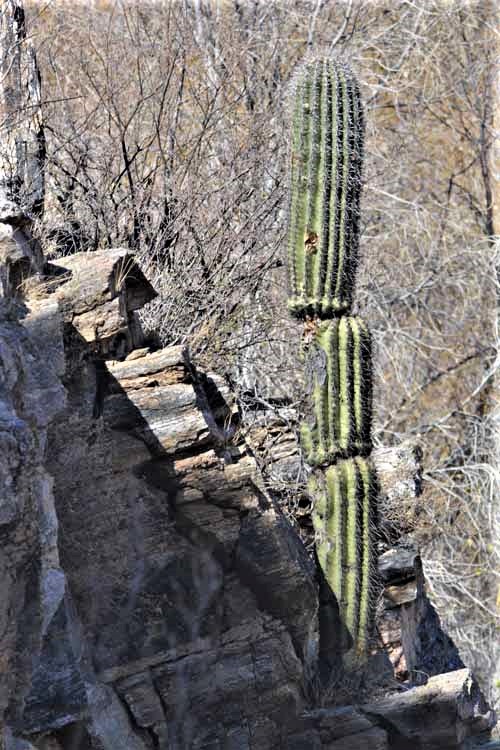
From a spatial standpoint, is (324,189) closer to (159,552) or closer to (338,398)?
(338,398)

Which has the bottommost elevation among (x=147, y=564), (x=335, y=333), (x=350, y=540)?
(x=350, y=540)

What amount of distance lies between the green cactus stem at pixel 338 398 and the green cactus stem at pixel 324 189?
0.79 ft

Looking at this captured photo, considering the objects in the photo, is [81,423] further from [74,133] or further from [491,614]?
[491,614]

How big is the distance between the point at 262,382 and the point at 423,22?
21.4ft

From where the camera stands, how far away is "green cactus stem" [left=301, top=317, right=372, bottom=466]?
19.3ft

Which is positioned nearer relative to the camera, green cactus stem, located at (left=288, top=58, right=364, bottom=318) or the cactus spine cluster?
the cactus spine cluster

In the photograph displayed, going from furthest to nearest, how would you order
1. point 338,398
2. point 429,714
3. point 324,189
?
point 324,189 < point 338,398 < point 429,714

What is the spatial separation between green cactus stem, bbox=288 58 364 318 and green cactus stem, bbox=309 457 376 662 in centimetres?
87

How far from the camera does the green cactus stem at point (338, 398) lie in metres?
5.88

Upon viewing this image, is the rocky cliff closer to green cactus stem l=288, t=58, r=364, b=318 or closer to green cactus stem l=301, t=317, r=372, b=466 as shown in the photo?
green cactus stem l=301, t=317, r=372, b=466

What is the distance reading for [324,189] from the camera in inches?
247

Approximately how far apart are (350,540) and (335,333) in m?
1.03

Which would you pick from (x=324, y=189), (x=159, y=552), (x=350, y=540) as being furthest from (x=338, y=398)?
(x=159, y=552)

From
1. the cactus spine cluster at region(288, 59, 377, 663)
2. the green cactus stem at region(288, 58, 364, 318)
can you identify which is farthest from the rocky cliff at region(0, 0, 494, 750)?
the green cactus stem at region(288, 58, 364, 318)
